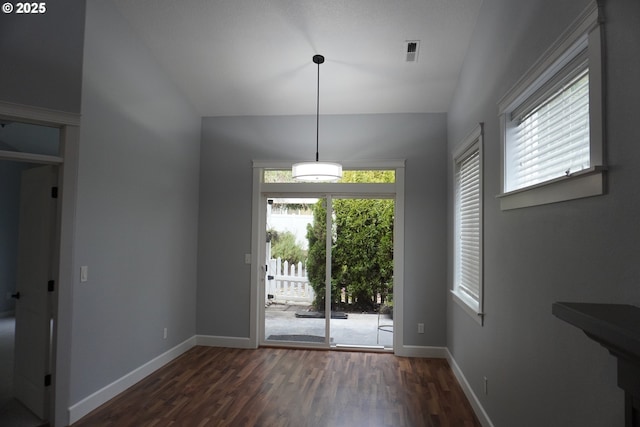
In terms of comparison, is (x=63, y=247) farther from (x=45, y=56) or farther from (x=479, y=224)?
(x=479, y=224)

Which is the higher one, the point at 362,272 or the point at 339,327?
the point at 362,272

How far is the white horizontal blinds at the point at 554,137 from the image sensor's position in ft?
5.46

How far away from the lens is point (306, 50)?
3.81 m

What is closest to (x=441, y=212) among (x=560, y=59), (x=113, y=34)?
(x=560, y=59)

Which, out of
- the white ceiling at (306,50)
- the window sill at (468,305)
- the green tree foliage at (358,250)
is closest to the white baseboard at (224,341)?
the green tree foliage at (358,250)

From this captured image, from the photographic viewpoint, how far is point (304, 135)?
4938mm

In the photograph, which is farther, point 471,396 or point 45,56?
point 471,396

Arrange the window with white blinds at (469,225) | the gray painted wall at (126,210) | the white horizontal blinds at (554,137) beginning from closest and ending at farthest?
the white horizontal blinds at (554,137), the gray painted wall at (126,210), the window with white blinds at (469,225)

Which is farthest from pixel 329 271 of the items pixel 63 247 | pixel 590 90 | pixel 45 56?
pixel 590 90

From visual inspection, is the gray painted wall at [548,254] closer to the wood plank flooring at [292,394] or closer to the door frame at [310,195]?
the wood plank flooring at [292,394]

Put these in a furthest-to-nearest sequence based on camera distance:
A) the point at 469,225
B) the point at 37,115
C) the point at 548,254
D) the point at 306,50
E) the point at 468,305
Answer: the point at 306,50 → the point at 469,225 → the point at 468,305 → the point at 37,115 → the point at 548,254

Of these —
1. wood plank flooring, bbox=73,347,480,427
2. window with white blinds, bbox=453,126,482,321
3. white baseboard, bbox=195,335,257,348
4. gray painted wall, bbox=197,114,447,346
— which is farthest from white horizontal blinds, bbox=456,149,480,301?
white baseboard, bbox=195,335,257,348

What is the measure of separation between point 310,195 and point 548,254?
3375 mm

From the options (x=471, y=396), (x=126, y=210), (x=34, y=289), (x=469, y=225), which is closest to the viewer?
(x=34, y=289)
